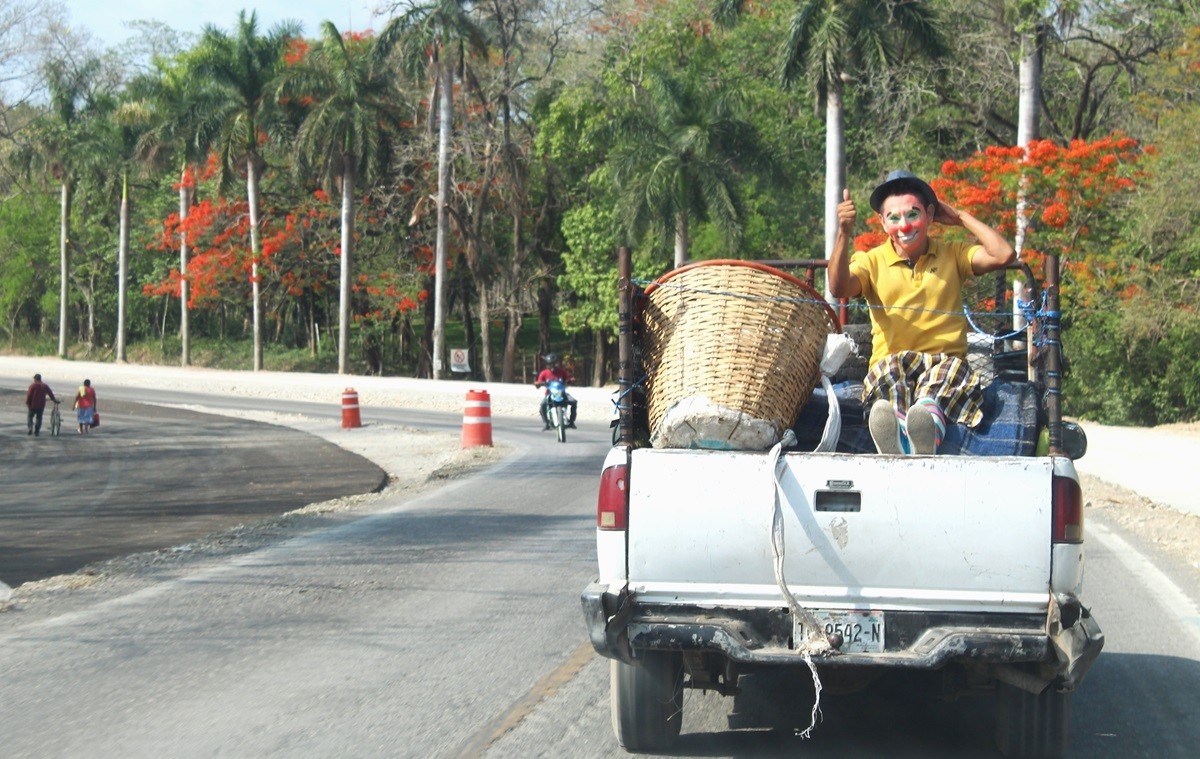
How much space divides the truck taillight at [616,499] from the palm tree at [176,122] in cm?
5290

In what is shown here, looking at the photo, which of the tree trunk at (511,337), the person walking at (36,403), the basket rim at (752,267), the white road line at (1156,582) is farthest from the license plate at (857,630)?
the tree trunk at (511,337)

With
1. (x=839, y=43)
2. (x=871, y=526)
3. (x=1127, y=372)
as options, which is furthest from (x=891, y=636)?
(x=839, y=43)

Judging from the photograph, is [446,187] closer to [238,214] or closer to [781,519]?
[238,214]

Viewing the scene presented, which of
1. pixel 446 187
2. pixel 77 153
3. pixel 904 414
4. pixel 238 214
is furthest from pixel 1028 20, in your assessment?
pixel 77 153

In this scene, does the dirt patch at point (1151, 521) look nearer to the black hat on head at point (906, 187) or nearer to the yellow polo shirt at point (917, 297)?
the yellow polo shirt at point (917, 297)

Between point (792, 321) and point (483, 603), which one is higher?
point (792, 321)

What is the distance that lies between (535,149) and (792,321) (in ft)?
160

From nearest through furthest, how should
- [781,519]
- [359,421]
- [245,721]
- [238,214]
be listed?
1. [781,519]
2. [245,721]
3. [359,421]
4. [238,214]

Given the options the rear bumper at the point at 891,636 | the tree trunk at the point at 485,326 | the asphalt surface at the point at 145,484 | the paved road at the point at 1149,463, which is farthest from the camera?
the tree trunk at the point at 485,326

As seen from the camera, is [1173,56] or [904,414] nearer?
[904,414]

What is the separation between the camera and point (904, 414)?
5695mm

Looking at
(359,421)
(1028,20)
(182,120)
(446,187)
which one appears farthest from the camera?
(182,120)

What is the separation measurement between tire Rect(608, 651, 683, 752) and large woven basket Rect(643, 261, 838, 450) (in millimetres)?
894

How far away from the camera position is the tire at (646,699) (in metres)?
5.53
